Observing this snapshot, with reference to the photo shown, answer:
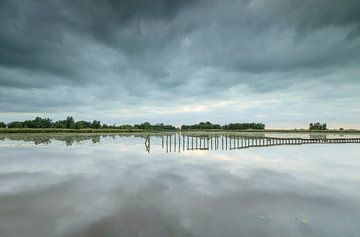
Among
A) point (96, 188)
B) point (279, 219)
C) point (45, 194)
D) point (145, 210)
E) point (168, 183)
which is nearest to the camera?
point (279, 219)

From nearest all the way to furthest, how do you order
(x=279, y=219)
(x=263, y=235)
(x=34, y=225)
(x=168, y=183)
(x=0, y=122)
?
(x=263, y=235) < (x=34, y=225) < (x=279, y=219) < (x=168, y=183) < (x=0, y=122)

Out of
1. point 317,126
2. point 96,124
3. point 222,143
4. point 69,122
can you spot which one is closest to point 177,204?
point 222,143

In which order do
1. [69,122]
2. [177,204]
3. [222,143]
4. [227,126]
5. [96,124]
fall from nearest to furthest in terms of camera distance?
[177,204] < [222,143] < [69,122] < [96,124] < [227,126]

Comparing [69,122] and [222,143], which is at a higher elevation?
[69,122]

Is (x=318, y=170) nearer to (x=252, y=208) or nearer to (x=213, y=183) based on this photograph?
(x=213, y=183)

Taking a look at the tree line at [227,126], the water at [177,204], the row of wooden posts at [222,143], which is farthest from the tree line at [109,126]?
the water at [177,204]

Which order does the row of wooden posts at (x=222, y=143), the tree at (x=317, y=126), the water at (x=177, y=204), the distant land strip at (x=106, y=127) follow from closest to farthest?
the water at (x=177, y=204), the row of wooden posts at (x=222, y=143), the distant land strip at (x=106, y=127), the tree at (x=317, y=126)

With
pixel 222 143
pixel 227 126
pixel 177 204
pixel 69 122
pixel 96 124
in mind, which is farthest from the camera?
pixel 227 126

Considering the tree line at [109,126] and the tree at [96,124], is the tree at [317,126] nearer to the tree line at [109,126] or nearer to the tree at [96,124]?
the tree line at [109,126]

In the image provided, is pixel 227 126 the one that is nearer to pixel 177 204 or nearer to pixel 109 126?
pixel 109 126

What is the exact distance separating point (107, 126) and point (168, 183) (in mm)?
114514

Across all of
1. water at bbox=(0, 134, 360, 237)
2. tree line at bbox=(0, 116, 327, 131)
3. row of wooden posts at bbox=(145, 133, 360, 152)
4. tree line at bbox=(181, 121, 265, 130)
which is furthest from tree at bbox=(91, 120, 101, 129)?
water at bbox=(0, 134, 360, 237)

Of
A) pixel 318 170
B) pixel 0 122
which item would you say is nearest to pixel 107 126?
pixel 0 122

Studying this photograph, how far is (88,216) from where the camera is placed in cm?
739
